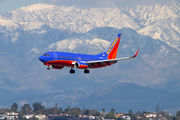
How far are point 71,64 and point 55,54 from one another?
6163 mm

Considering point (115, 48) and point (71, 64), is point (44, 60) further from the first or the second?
point (115, 48)

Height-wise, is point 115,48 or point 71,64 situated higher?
point 115,48

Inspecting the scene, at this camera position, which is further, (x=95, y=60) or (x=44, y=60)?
(x=95, y=60)

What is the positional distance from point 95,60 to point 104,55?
1065 cm

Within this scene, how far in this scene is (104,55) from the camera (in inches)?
5940

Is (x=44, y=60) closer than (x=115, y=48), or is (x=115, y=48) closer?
(x=44, y=60)

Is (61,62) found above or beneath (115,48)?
beneath

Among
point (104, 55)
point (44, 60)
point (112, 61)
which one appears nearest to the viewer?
point (44, 60)

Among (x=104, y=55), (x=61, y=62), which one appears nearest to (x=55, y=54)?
(x=61, y=62)

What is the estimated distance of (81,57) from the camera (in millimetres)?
134625

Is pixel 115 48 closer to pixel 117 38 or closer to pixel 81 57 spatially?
pixel 117 38

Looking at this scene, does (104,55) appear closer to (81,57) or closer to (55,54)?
(81,57)

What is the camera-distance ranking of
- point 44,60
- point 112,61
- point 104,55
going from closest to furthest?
point 44,60 → point 112,61 → point 104,55

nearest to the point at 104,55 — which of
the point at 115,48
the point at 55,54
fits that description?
the point at 115,48
